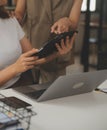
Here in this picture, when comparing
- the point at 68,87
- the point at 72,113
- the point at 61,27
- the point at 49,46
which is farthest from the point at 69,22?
the point at 72,113

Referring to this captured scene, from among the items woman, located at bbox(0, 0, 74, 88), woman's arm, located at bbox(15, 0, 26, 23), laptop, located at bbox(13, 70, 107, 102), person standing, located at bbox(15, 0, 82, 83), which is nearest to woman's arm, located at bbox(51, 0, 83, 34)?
person standing, located at bbox(15, 0, 82, 83)

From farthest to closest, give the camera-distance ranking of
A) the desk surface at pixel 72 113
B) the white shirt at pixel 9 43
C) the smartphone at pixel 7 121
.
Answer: the white shirt at pixel 9 43, the desk surface at pixel 72 113, the smartphone at pixel 7 121

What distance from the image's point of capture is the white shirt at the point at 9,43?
1776 millimetres

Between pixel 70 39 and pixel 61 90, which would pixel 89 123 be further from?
pixel 70 39

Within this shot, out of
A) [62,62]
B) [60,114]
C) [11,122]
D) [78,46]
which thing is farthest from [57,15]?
[78,46]

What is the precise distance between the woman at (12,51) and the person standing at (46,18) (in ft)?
0.95

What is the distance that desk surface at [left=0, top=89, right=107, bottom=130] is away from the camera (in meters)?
1.07

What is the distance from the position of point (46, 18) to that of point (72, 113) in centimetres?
114

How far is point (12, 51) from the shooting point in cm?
182

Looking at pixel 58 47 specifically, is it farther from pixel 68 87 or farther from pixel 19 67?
pixel 68 87

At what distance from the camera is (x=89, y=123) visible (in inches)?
43.1

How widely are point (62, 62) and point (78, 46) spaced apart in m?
4.09

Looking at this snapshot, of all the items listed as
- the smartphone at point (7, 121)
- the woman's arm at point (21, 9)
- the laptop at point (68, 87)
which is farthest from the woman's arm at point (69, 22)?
the smartphone at point (7, 121)

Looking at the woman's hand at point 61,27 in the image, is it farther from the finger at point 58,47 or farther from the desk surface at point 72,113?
the desk surface at point 72,113
